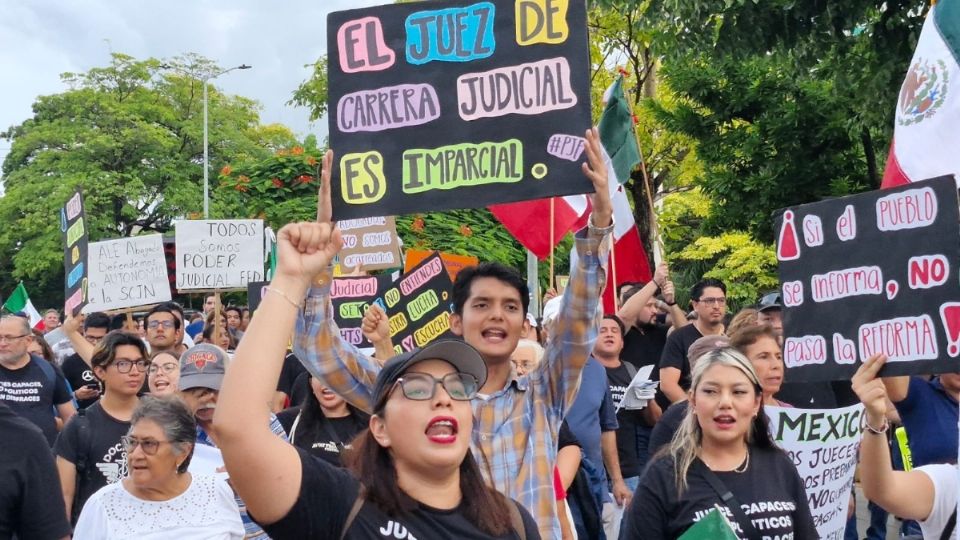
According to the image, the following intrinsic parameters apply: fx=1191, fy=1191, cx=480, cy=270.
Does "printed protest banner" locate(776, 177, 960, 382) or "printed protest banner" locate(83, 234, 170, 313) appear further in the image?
"printed protest banner" locate(83, 234, 170, 313)

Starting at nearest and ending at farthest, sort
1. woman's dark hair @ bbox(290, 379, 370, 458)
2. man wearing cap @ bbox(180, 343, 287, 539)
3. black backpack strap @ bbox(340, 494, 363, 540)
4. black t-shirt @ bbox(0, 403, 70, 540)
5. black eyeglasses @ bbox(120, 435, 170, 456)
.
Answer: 1. black backpack strap @ bbox(340, 494, 363, 540)
2. black t-shirt @ bbox(0, 403, 70, 540)
3. black eyeglasses @ bbox(120, 435, 170, 456)
4. man wearing cap @ bbox(180, 343, 287, 539)
5. woman's dark hair @ bbox(290, 379, 370, 458)

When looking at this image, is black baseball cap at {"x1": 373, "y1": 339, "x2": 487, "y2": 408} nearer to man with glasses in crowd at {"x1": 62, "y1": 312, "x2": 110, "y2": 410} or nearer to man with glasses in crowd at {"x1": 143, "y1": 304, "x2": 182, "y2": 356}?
man with glasses in crowd at {"x1": 143, "y1": 304, "x2": 182, "y2": 356}

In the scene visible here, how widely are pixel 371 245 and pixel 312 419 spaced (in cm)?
629

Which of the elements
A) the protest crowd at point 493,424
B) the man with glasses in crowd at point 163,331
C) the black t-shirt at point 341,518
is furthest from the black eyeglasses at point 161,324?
the black t-shirt at point 341,518

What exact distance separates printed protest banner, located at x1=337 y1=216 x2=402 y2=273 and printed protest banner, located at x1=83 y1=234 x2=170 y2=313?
2307 mm

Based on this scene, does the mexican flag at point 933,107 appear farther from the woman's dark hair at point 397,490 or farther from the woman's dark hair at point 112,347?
the woman's dark hair at point 112,347

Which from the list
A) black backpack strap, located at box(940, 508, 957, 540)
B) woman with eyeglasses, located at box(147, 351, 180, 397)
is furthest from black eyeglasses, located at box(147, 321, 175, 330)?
black backpack strap, located at box(940, 508, 957, 540)

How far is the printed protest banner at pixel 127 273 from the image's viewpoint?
1284 centimetres

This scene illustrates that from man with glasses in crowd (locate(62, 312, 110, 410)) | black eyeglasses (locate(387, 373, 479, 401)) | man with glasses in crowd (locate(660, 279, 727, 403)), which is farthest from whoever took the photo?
man with glasses in crowd (locate(62, 312, 110, 410))

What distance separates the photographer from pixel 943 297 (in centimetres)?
370

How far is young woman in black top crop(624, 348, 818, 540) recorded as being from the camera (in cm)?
392

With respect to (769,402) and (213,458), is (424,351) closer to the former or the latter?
(213,458)

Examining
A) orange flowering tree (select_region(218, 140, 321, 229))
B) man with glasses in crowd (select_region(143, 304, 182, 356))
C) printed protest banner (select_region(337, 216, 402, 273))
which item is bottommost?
man with glasses in crowd (select_region(143, 304, 182, 356))

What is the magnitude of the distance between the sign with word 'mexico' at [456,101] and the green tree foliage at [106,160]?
133ft
